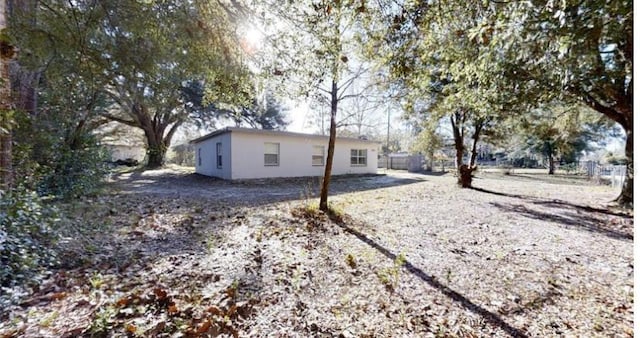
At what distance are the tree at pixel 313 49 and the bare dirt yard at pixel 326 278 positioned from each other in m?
2.57

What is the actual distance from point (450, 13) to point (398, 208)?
14.5ft

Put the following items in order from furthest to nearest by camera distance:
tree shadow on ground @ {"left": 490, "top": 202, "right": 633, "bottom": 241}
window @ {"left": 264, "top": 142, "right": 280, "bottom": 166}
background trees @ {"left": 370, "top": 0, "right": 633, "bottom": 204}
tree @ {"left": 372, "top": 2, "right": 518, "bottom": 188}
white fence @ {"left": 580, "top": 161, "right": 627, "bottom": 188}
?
window @ {"left": 264, "top": 142, "right": 280, "bottom": 166} < white fence @ {"left": 580, "top": 161, "right": 627, "bottom": 188} < tree shadow on ground @ {"left": 490, "top": 202, "right": 633, "bottom": 241} < tree @ {"left": 372, "top": 2, "right": 518, "bottom": 188} < background trees @ {"left": 370, "top": 0, "right": 633, "bottom": 204}

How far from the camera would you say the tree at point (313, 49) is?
384cm

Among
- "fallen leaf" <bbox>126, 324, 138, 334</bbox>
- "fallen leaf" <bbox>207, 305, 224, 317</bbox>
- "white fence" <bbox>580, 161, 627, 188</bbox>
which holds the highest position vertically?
"white fence" <bbox>580, 161, 627, 188</bbox>

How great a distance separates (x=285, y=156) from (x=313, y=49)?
8727 millimetres

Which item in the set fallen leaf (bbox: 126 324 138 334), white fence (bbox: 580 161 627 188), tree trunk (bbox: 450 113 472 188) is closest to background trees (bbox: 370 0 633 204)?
fallen leaf (bbox: 126 324 138 334)

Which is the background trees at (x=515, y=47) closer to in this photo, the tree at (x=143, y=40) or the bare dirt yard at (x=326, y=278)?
the bare dirt yard at (x=326, y=278)

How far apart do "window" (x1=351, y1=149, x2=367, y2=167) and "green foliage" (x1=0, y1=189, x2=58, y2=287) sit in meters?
13.9

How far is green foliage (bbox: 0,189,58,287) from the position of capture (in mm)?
2189

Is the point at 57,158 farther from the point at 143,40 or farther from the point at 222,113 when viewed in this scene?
the point at 222,113

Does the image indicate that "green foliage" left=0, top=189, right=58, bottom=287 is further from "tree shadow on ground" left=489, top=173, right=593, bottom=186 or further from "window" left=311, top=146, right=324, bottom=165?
"tree shadow on ground" left=489, top=173, right=593, bottom=186

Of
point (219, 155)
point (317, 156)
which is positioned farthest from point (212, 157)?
point (317, 156)

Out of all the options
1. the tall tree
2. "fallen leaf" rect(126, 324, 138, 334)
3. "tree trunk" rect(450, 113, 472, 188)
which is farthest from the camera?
"tree trunk" rect(450, 113, 472, 188)

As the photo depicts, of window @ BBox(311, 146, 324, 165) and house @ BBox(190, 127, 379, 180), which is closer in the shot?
house @ BBox(190, 127, 379, 180)
